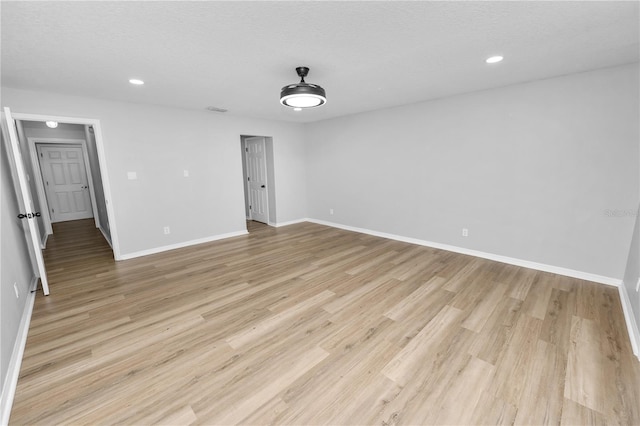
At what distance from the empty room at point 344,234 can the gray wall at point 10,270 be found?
0.06 m

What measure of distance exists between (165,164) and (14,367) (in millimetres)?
3258

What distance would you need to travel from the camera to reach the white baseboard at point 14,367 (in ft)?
5.06

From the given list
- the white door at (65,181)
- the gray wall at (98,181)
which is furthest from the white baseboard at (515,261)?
the white door at (65,181)

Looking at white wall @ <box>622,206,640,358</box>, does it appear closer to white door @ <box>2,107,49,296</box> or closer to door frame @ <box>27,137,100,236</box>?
white door @ <box>2,107,49,296</box>

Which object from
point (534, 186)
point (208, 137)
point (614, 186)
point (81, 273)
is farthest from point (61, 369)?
point (614, 186)

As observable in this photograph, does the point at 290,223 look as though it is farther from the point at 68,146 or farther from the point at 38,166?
A: the point at 68,146

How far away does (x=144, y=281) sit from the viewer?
3.37 metres

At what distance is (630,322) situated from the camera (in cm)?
228

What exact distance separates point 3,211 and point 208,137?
2.91 meters

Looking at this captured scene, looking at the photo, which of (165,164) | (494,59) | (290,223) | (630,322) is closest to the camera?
(630,322)

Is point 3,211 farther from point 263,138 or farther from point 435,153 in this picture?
point 435,153

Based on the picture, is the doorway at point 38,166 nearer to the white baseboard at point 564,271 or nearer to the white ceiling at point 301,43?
the white ceiling at point 301,43

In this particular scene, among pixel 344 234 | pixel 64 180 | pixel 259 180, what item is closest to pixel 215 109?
pixel 259 180

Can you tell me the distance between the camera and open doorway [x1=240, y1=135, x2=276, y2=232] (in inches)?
243
